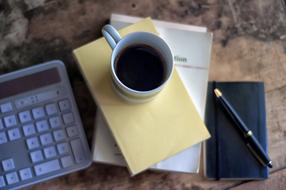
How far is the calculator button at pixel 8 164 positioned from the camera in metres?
0.59

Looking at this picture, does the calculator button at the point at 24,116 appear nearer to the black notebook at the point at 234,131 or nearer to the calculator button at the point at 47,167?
the calculator button at the point at 47,167

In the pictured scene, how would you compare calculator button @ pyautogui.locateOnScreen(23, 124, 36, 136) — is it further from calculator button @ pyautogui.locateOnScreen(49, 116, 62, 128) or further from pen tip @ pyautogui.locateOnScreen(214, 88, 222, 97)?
pen tip @ pyautogui.locateOnScreen(214, 88, 222, 97)

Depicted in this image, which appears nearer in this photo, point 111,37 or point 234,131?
point 111,37

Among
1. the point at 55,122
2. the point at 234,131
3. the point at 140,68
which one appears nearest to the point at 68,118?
the point at 55,122

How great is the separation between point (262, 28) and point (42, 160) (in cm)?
41

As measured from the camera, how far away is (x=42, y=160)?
0.59 meters

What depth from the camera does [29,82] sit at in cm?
61

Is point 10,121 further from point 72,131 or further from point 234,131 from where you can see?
point 234,131

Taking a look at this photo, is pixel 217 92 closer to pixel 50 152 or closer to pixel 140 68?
pixel 140 68

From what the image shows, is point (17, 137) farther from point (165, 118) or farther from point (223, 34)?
point (223, 34)

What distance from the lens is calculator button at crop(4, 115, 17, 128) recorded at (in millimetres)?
590

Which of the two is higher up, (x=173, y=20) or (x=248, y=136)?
(x=173, y=20)

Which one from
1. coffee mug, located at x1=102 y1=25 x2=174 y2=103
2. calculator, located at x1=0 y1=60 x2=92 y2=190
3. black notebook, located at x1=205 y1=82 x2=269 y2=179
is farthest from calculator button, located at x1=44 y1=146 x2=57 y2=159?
black notebook, located at x1=205 y1=82 x2=269 y2=179

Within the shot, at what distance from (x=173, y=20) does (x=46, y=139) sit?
0.28 metres
